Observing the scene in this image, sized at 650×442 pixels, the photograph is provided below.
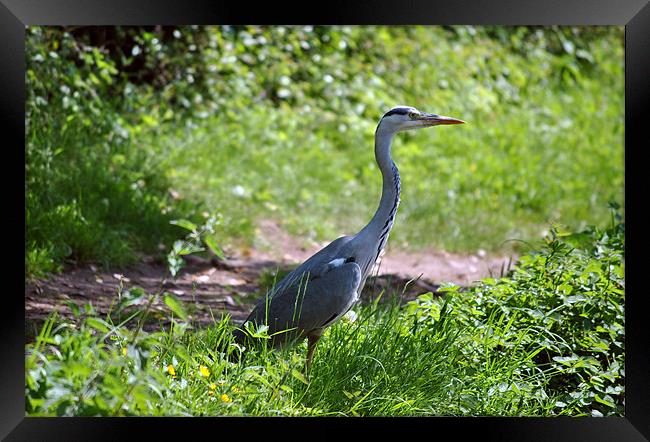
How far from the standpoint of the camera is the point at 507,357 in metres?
4.11

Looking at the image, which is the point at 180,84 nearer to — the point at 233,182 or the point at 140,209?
the point at 233,182

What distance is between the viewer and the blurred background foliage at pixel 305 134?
6289 millimetres

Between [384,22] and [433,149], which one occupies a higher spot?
[384,22]

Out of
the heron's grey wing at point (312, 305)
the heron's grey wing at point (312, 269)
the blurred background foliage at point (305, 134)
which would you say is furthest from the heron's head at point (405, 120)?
the blurred background foliage at point (305, 134)

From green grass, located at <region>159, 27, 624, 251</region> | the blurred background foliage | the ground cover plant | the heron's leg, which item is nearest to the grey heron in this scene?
the heron's leg

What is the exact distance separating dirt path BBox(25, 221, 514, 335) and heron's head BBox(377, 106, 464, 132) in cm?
71

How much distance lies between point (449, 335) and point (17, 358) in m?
1.87

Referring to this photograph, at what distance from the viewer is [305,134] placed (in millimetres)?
8820

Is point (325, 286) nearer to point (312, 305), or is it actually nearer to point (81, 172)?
point (312, 305)

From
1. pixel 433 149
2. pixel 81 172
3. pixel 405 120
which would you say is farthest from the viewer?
pixel 433 149

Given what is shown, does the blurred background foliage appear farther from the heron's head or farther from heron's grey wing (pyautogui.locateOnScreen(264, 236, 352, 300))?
heron's grey wing (pyautogui.locateOnScreen(264, 236, 352, 300))

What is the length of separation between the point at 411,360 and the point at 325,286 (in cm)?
53

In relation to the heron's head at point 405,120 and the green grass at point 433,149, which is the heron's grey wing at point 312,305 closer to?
the heron's head at point 405,120

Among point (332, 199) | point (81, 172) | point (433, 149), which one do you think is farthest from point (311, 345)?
point (433, 149)
